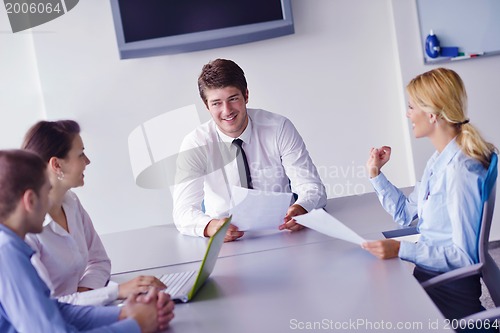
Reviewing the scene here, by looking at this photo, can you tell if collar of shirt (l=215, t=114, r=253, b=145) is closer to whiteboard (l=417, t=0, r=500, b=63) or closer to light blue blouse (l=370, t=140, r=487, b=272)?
light blue blouse (l=370, t=140, r=487, b=272)

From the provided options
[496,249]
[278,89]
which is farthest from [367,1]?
[496,249]

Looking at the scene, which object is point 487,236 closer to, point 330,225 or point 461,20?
point 330,225

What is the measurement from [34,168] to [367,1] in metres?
3.38

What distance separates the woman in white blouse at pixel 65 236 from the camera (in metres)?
1.96

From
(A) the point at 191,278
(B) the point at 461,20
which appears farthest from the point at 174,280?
(B) the point at 461,20

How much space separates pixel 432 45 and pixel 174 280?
293cm

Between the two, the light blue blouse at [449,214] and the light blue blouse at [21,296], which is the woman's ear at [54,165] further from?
the light blue blouse at [449,214]

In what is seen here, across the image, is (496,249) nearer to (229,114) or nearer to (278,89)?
(278,89)

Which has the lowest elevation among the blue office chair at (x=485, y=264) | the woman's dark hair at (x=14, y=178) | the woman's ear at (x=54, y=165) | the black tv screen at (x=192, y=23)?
the blue office chair at (x=485, y=264)

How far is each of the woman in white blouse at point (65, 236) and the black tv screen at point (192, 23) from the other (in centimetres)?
214

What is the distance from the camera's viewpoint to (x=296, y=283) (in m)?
1.68

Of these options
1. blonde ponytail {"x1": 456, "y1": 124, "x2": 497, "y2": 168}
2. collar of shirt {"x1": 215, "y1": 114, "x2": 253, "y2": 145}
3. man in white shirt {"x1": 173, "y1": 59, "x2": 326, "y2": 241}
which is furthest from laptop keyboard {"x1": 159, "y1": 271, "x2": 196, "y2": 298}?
collar of shirt {"x1": 215, "y1": 114, "x2": 253, "y2": 145}

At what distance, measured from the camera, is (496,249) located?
14.4 ft

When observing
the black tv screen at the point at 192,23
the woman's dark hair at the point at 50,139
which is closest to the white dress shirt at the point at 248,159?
the woman's dark hair at the point at 50,139
